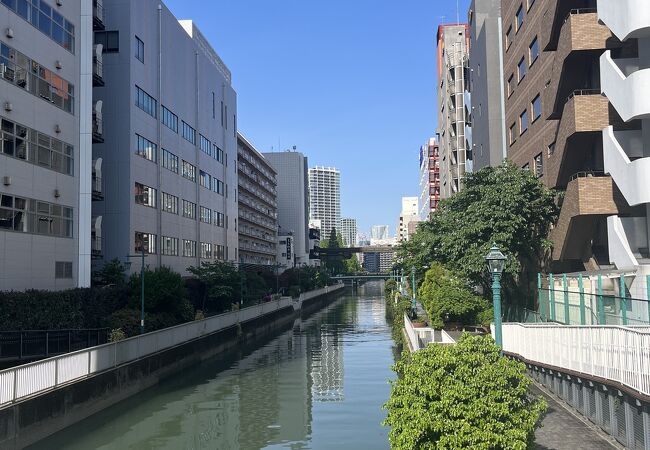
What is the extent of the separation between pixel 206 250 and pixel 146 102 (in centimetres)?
2137

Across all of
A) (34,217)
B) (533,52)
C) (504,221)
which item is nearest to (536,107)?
(533,52)

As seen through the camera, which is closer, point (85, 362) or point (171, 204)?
point (85, 362)

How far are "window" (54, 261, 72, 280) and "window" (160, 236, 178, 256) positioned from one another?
1673cm

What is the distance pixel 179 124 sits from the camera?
60.0 m

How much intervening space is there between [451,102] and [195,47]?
41650 millimetres

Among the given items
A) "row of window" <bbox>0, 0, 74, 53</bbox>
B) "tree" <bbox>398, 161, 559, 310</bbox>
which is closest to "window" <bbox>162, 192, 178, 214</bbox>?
"row of window" <bbox>0, 0, 74, 53</bbox>

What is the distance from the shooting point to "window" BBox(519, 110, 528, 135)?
129ft

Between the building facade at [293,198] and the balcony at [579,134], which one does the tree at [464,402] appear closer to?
the balcony at [579,134]

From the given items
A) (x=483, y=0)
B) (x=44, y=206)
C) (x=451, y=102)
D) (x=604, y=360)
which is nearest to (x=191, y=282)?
(x=44, y=206)

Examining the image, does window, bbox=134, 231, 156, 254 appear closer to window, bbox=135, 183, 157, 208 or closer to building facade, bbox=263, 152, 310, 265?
window, bbox=135, 183, 157, 208

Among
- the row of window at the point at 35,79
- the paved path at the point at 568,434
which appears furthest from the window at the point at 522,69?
the row of window at the point at 35,79

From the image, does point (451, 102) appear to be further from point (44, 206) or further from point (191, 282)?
point (44, 206)

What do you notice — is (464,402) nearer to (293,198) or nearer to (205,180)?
(205,180)

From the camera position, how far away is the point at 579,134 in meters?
26.4
